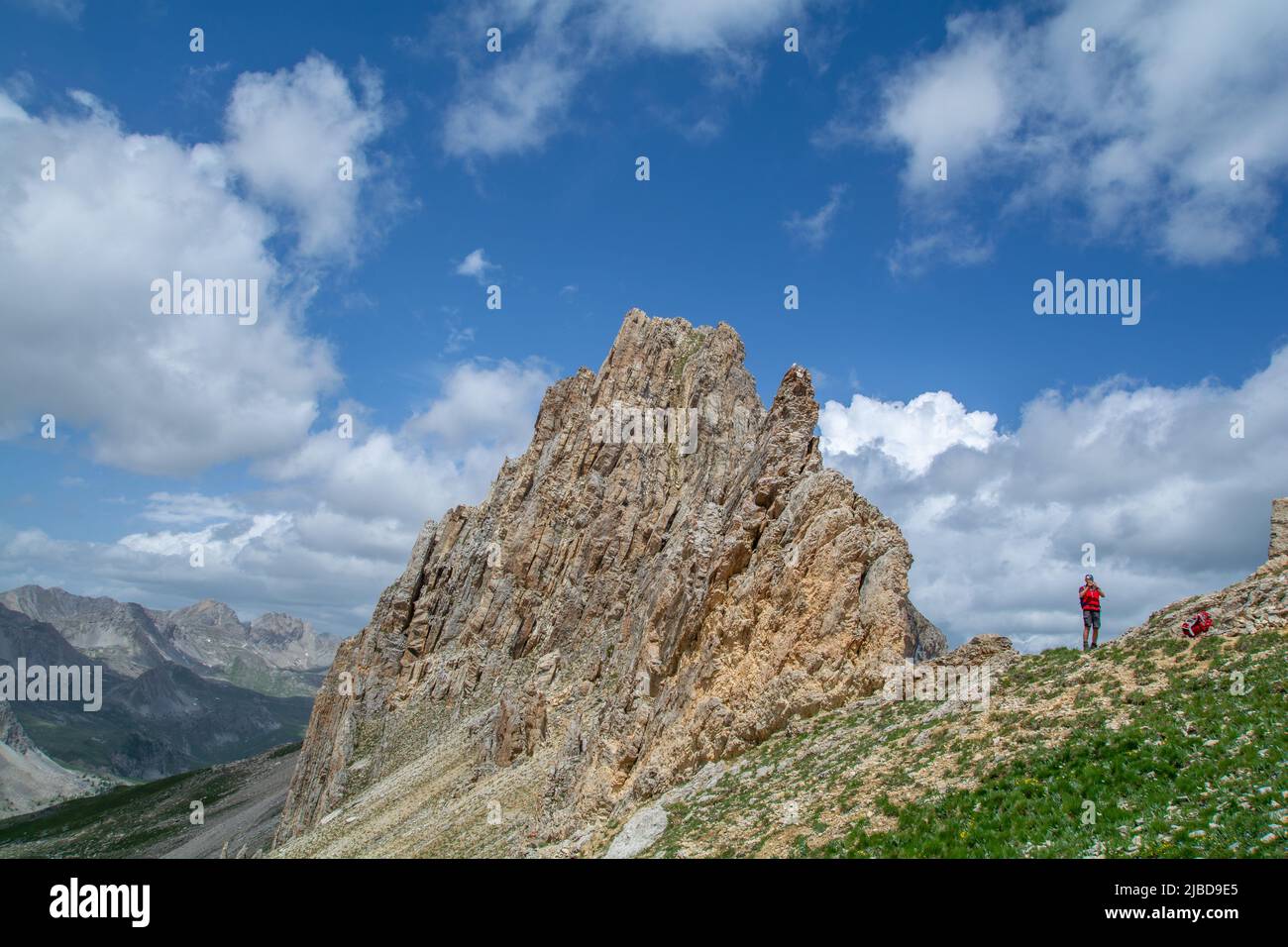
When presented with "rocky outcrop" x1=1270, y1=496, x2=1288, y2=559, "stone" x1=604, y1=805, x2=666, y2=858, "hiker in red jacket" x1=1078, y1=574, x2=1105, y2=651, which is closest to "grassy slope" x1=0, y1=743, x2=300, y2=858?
"stone" x1=604, y1=805, x2=666, y2=858

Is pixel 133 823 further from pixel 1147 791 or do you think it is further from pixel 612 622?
pixel 1147 791

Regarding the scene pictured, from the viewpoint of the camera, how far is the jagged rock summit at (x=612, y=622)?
3030 centimetres

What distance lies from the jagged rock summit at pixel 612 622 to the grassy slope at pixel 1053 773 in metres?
4.96

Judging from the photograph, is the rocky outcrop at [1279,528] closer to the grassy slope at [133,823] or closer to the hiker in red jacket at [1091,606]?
the hiker in red jacket at [1091,606]

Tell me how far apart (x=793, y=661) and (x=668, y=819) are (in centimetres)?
796

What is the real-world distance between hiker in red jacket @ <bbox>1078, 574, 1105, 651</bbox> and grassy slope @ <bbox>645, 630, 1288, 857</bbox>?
1332mm

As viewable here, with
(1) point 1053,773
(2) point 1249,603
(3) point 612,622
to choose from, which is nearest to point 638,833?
(1) point 1053,773

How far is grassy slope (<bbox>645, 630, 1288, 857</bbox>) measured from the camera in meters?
14.1

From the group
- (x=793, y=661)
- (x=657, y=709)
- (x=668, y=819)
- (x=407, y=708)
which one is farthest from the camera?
(x=407, y=708)

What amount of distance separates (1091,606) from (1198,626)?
13.8 feet

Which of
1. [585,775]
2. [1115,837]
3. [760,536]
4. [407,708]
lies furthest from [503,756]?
[1115,837]

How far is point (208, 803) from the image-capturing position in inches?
6348

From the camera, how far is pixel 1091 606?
2570 cm
